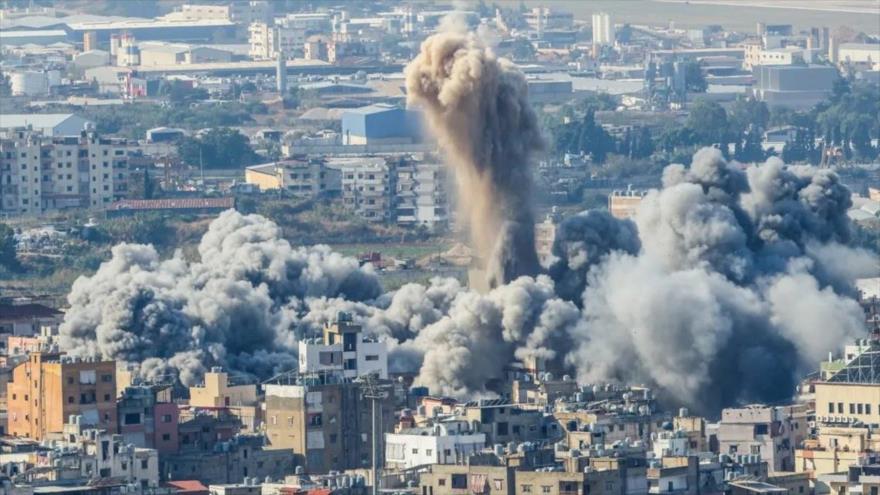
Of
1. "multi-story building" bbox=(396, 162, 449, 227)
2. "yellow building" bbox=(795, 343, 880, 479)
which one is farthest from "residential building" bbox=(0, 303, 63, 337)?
"multi-story building" bbox=(396, 162, 449, 227)

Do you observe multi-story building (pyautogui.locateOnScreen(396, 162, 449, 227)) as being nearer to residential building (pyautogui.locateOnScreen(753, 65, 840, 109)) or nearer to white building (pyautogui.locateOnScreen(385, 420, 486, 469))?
→ residential building (pyautogui.locateOnScreen(753, 65, 840, 109))

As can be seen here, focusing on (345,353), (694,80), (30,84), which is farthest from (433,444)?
(694,80)

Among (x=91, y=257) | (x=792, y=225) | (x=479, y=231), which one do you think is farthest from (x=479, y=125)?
(x=91, y=257)

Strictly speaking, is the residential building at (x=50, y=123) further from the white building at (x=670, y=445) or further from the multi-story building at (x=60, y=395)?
the white building at (x=670, y=445)

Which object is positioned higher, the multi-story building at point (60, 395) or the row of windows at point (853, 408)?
the multi-story building at point (60, 395)

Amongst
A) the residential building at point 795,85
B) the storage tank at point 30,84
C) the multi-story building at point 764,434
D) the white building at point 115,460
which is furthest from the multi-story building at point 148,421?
the residential building at point 795,85

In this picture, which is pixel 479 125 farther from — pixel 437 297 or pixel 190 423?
pixel 190 423
